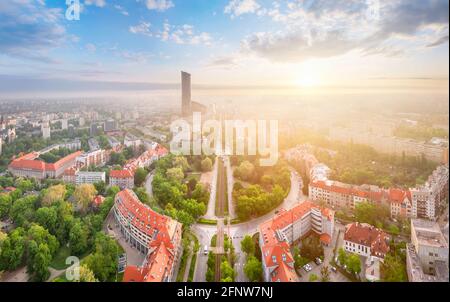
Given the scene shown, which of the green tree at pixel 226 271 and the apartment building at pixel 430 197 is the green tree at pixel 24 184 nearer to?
the green tree at pixel 226 271

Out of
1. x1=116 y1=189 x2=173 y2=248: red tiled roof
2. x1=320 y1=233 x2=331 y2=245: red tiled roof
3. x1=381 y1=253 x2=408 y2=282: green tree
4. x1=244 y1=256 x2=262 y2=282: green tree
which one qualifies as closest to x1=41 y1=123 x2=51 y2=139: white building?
x1=116 y1=189 x2=173 y2=248: red tiled roof

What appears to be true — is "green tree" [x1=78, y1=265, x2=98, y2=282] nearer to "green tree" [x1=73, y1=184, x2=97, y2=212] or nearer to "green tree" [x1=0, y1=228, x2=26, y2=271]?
"green tree" [x1=0, y1=228, x2=26, y2=271]

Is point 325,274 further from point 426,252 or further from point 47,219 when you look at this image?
point 47,219

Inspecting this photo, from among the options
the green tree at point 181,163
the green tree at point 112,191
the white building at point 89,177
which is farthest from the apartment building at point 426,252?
the white building at point 89,177

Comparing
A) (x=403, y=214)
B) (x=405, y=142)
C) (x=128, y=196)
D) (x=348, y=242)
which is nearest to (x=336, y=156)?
(x=405, y=142)

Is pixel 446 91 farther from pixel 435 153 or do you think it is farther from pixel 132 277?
pixel 132 277
